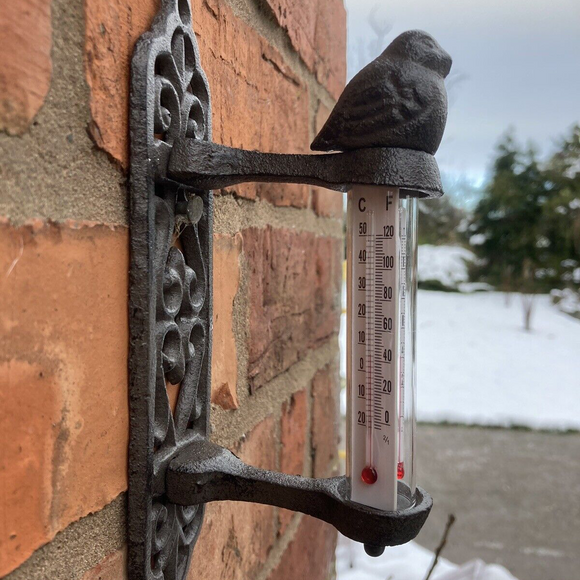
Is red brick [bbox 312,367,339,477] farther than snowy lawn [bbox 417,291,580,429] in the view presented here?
No

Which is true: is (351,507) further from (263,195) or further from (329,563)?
(329,563)

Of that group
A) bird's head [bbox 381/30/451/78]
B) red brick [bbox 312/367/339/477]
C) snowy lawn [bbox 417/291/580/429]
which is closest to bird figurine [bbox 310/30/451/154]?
bird's head [bbox 381/30/451/78]

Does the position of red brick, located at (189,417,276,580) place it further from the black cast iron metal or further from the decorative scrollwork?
the black cast iron metal

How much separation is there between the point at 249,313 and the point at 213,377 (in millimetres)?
75

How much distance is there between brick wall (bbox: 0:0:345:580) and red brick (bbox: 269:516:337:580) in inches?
4.4

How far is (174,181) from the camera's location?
0.28 m

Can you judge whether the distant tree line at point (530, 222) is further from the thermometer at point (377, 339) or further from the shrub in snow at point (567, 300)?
the thermometer at point (377, 339)

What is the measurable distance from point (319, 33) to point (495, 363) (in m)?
3.53

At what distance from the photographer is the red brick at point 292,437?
20.4 inches

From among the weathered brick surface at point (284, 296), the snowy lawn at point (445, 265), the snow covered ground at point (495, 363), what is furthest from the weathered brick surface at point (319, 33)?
the snowy lawn at point (445, 265)

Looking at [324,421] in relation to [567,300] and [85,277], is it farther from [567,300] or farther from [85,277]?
[567,300]

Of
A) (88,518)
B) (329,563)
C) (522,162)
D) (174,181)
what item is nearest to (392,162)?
(174,181)

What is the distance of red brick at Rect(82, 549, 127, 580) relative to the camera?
25cm

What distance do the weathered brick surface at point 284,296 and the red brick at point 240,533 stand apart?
0.17ft
